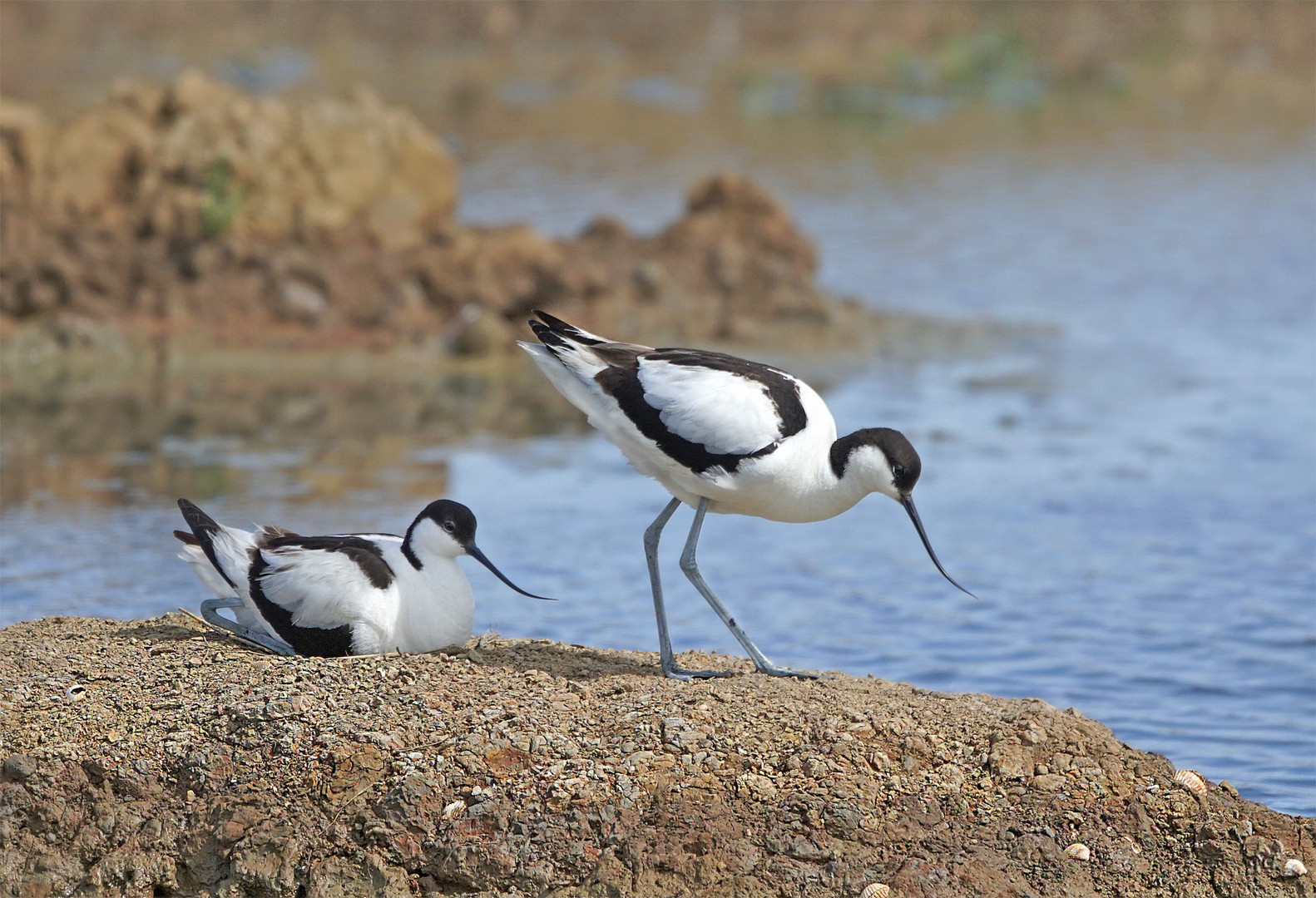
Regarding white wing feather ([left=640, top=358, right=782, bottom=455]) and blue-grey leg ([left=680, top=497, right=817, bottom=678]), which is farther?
blue-grey leg ([left=680, top=497, right=817, bottom=678])

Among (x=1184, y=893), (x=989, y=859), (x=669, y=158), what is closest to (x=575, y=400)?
(x=989, y=859)

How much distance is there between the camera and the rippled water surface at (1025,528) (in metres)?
7.61

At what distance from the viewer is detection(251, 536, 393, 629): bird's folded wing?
5.88 m

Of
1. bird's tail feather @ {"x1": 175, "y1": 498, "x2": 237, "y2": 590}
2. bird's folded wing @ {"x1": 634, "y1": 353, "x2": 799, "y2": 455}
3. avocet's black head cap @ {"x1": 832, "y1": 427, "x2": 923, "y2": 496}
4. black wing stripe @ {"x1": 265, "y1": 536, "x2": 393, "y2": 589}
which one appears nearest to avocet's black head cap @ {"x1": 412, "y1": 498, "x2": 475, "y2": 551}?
black wing stripe @ {"x1": 265, "y1": 536, "x2": 393, "y2": 589}

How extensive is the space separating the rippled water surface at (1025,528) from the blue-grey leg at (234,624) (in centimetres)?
173

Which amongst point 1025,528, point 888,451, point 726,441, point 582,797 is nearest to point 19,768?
point 582,797

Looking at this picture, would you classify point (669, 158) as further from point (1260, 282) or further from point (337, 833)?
point (337, 833)

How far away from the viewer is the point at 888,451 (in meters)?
5.90

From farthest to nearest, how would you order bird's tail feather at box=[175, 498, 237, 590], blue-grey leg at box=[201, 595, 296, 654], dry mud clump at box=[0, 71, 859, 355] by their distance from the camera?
dry mud clump at box=[0, 71, 859, 355]
bird's tail feather at box=[175, 498, 237, 590]
blue-grey leg at box=[201, 595, 296, 654]

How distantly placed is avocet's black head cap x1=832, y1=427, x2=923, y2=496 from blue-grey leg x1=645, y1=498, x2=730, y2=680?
62cm

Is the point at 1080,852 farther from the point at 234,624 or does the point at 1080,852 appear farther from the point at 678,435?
the point at 234,624

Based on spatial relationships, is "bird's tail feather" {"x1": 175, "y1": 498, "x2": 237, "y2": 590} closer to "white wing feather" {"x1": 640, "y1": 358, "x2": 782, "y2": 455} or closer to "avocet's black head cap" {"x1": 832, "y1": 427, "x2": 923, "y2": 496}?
"white wing feather" {"x1": 640, "y1": 358, "x2": 782, "y2": 455}

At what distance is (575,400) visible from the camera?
6227 millimetres

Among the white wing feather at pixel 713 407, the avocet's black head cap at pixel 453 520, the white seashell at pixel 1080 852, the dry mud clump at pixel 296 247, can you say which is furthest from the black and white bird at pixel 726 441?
the dry mud clump at pixel 296 247
